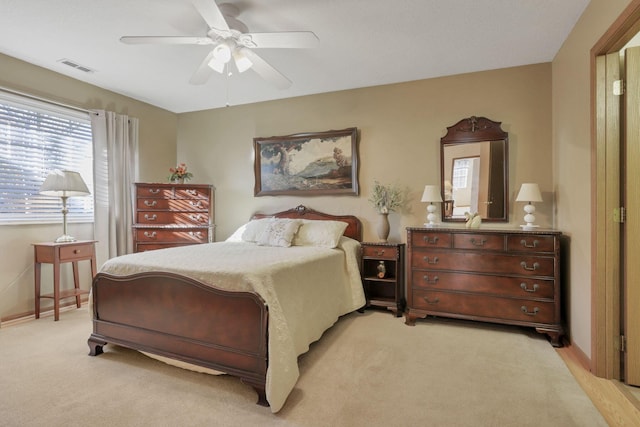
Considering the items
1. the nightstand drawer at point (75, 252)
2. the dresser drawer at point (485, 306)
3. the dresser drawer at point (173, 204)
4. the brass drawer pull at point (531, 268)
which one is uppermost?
the dresser drawer at point (173, 204)

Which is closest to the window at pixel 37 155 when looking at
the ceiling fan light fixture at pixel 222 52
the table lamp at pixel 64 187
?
the table lamp at pixel 64 187

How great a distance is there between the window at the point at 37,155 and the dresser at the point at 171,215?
23.0 inches

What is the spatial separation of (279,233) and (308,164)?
3.89 feet

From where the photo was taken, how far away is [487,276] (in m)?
2.98

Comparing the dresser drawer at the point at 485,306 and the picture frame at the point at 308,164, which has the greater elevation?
the picture frame at the point at 308,164

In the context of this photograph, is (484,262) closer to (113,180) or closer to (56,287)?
(56,287)

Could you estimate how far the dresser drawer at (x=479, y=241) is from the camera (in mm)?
2957

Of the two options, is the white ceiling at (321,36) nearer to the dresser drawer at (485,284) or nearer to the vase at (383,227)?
the vase at (383,227)

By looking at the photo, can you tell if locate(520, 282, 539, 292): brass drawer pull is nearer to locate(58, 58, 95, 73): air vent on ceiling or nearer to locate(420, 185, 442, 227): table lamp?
locate(420, 185, 442, 227): table lamp

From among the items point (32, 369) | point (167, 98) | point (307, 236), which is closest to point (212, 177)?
point (167, 98)

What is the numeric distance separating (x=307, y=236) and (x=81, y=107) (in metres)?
3.08

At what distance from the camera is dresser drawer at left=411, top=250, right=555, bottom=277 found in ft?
9.24

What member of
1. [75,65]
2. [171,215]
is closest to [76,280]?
[171,215]

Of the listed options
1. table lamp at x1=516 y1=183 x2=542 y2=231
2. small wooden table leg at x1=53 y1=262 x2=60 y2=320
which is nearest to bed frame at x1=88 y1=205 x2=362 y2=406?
small wooden table leg at x1=53 y1=262 x2=60 y2=320
